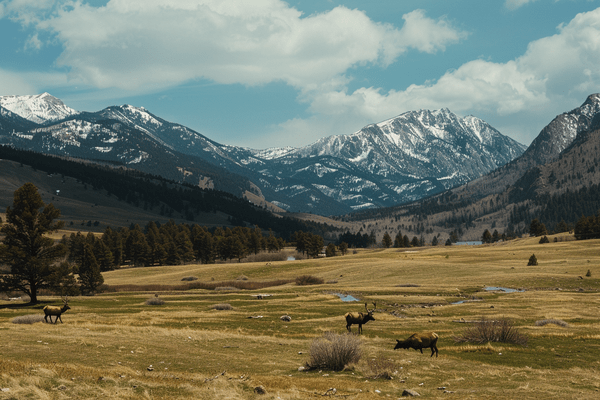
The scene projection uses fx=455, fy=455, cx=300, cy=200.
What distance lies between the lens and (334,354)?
20.2 meters

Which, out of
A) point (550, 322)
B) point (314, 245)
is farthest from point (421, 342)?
point (314, 245)

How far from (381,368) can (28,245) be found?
144 ft

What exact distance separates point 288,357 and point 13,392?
12.6 m

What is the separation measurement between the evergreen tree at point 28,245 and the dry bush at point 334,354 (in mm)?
37642

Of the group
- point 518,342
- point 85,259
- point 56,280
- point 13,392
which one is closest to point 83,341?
point 13,392

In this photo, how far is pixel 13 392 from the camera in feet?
43.0

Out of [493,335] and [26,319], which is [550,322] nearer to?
[493,335]

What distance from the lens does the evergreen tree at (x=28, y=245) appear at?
1866 inches

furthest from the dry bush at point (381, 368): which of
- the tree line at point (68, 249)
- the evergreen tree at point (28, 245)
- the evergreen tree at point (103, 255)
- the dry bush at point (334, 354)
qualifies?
the evergreen tree at point (103, 255)

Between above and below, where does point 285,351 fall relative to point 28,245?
below

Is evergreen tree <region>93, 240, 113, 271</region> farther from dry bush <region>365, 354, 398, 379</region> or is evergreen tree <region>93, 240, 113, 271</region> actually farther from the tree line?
dry bush <region>365, 354, 398, 379</region>

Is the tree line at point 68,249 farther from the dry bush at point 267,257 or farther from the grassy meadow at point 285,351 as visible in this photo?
the grassy meadow at point 285,351

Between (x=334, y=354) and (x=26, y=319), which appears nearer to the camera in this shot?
(x=334, y=354)

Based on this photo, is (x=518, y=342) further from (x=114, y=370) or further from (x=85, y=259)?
(x=85, y=259)
